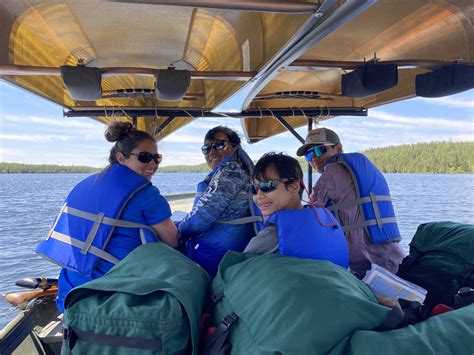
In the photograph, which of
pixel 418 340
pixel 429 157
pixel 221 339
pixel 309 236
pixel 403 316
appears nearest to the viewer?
pixel 418 340

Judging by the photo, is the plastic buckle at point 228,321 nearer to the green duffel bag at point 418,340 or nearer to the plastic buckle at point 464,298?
the green duffel bag at point 418,340

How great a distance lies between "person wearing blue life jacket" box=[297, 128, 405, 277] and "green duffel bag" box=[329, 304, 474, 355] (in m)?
1.45

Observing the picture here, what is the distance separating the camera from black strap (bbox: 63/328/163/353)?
110 centimetres

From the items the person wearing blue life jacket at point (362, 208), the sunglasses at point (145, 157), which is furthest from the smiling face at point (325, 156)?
the sunglasses at point (145, 157)

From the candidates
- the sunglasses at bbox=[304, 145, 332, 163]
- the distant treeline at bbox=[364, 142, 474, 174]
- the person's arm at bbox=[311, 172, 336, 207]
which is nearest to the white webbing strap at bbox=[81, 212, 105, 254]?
the person's arm at bbox=[311, 172, 336, 207]

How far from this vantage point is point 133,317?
43.7 inches

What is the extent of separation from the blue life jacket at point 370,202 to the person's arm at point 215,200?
2.26ft

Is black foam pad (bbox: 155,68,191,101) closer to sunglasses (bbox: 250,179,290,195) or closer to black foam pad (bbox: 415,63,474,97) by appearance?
sunglasses (bbox: 250,179,290,195)

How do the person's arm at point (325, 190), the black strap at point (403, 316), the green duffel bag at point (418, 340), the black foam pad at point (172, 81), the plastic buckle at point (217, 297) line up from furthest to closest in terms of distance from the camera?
1. the black foam pad at point (172, 81)
2. the person's arm at point (325, 190)
3. the plastic buckle at point (217, 297)
4. the black strap at point (403, 316)
5. the green duffel bag at point (418, 340)

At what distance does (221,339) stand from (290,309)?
0.28m

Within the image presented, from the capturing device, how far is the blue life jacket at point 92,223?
6.33 ft

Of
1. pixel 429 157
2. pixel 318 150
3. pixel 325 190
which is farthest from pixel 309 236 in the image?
pixel 429 157

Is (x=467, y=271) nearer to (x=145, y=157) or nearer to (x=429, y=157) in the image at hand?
(x=145, y=157)

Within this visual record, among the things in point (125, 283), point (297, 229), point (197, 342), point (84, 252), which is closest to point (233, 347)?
point (197, 342)
